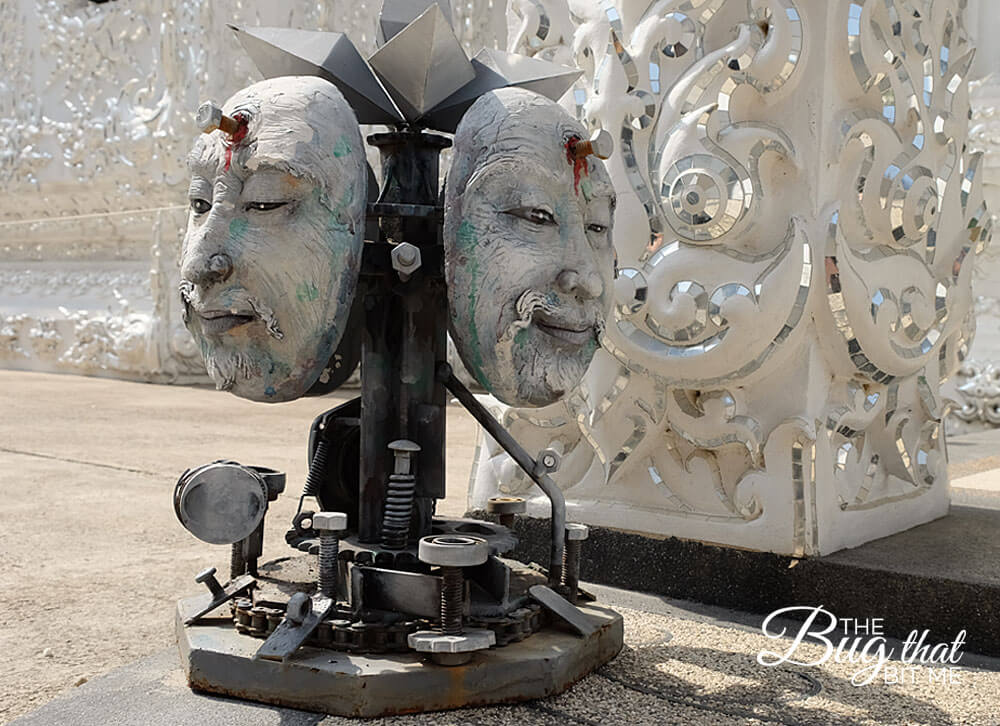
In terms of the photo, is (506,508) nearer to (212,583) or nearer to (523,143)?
(212,583)

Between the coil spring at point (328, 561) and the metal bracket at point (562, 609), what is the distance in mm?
274

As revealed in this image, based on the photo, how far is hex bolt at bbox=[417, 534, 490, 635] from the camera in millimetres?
1215

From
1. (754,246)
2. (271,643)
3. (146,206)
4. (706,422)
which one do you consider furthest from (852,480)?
(146,206)

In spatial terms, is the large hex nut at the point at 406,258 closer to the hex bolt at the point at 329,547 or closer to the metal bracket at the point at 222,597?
the hex bolt at the point at 329,547

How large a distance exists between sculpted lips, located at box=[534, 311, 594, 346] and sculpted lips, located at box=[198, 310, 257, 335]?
360 millimetres

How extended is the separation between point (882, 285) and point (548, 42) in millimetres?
853

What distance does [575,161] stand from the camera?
137cm

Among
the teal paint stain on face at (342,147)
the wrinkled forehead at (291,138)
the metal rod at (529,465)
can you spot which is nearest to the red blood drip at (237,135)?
the wrinkled forehead at (291,138)

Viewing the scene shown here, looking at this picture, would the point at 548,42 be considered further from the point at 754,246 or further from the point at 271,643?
the point at 271,643

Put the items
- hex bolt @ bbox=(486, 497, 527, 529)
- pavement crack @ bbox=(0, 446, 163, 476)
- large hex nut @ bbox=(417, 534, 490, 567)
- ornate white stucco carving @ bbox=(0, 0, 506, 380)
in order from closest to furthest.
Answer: large hex nut @ bbox=(417, 534, 490, 567) → hex bolt @ bbox=(486, 497, 527, 529) → pavement crack @ bbox=(0, 446, 163, 476) → ornate white stucco carving @ bbox=(0, 0, 506, 380)

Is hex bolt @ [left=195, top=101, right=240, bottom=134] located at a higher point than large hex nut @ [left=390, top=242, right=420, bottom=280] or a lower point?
higher

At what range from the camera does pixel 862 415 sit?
2.00 m

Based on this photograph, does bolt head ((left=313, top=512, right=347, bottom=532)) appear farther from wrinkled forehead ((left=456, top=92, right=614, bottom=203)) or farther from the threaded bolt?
wrinkled forehead ((left=456, top=92, right=614, bottom=203))

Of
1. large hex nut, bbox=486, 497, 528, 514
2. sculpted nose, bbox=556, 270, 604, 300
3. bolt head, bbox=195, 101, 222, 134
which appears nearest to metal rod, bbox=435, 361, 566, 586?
large hex nut, bbox=486, 497, 528, 514
